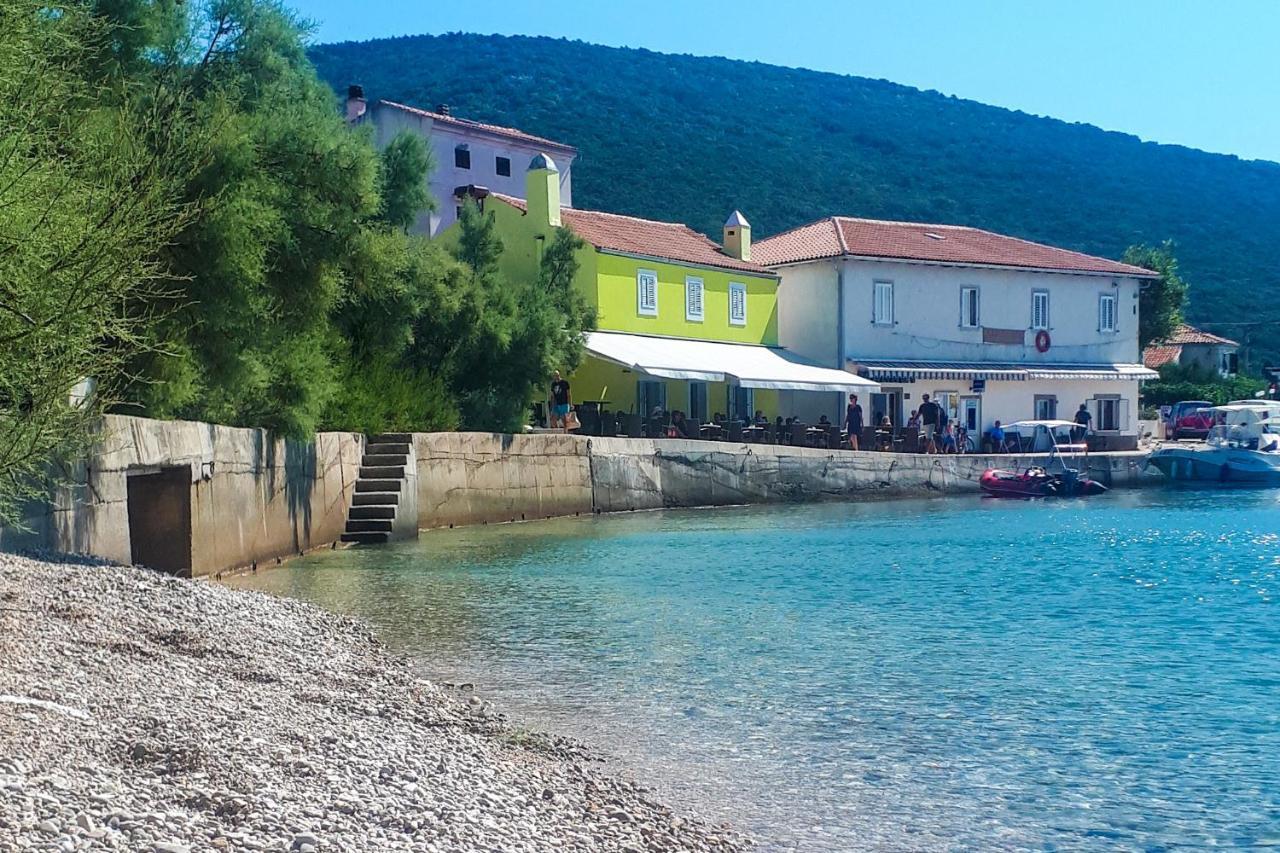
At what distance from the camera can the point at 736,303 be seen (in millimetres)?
41344

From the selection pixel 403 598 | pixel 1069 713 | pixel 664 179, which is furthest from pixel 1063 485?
pixel 664 179

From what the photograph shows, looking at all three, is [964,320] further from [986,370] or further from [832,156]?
[832,156]

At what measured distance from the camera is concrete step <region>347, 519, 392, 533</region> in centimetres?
2194

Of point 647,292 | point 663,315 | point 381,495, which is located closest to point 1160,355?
point 663,315

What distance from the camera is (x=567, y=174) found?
54.0m

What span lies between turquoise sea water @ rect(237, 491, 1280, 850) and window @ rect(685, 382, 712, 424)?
16.7 m

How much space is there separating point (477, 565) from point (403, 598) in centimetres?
380

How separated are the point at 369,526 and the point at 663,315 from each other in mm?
18094

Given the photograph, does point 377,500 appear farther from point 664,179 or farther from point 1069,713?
point 664,179

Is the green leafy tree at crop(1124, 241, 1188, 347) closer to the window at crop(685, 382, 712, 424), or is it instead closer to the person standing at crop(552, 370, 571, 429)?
the window at crop(685, 382, 712, 424)

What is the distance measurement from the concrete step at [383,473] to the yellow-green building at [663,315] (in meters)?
11.1

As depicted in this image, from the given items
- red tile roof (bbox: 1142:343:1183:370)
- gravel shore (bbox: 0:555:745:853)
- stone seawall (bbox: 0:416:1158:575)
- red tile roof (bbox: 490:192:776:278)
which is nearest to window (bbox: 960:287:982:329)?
stone seawall (bbox: 0:416:1158:575)

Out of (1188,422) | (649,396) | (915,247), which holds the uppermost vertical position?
(915,247)

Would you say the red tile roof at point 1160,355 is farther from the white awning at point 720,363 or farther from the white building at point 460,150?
the white awning at point 720,363
